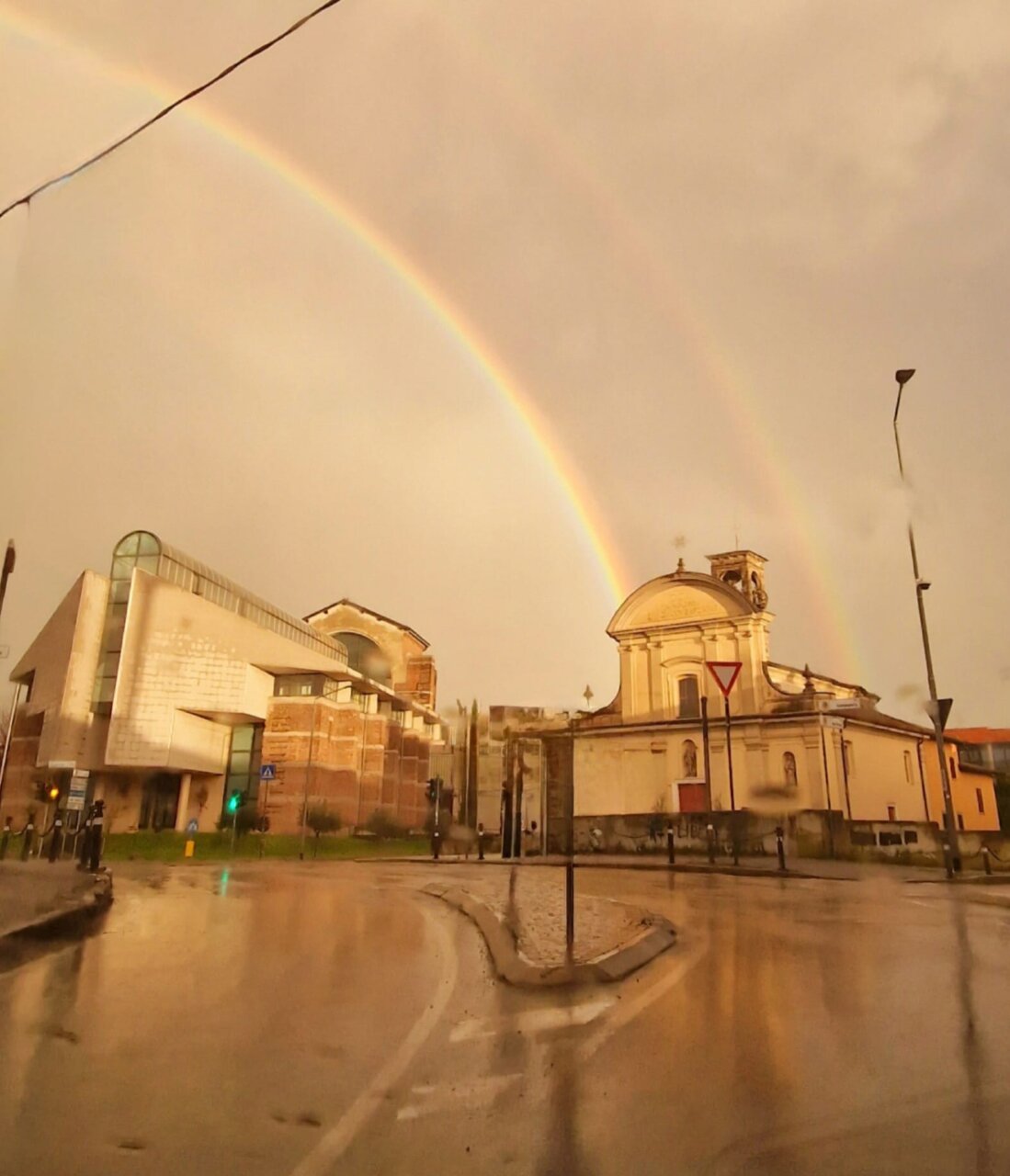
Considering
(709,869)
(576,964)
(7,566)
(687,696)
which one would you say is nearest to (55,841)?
(7,566)

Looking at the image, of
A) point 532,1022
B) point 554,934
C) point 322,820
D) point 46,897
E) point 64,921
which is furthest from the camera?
point 322,820

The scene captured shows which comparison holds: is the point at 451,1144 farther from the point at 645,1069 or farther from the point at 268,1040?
the point at 268,1040

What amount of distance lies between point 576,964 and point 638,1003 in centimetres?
134

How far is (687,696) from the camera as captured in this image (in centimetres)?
5019

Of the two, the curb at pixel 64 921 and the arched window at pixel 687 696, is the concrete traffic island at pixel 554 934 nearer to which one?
the curb at pixel 64 921

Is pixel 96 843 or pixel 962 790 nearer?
Answer: pixel 96 843

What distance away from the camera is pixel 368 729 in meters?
62.2

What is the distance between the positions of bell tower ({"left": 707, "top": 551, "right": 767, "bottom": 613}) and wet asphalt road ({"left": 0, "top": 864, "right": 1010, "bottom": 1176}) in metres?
44.8

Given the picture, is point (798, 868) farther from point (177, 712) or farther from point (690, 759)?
point (177, 712)

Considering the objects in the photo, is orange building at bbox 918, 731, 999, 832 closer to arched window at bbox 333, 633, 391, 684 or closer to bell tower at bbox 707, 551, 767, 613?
bell tower at bbox 707, 551, 767, 613

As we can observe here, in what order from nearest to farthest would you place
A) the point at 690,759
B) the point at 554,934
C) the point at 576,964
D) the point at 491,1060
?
the point at 491,1060 → the point at 576,964 → the point at 554,934 → the point at 690,759

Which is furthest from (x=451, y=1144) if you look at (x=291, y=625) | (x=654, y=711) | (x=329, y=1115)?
(x=291, y=625)

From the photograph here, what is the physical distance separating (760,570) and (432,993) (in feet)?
167

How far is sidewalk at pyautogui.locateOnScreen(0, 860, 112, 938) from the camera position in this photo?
11626 millimetres
